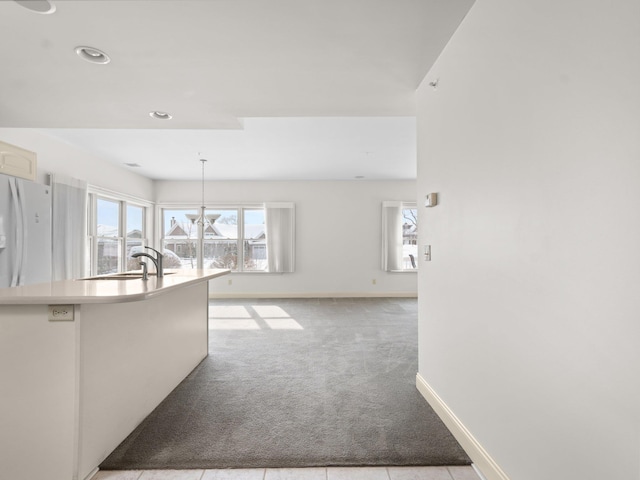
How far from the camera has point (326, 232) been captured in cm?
733

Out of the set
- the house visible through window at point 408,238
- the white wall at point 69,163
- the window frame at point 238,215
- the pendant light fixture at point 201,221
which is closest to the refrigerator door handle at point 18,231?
the white wall at point 69,163

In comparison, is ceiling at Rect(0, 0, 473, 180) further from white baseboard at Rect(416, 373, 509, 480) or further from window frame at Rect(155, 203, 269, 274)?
window frame at Rect(155, 203, 269, 274)

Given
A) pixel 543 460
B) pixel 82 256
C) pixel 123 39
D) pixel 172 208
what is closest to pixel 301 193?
pixel 172 208

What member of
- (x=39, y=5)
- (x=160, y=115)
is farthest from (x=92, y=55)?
(x=160, y=115)

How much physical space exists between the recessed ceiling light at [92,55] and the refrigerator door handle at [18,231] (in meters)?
1.69

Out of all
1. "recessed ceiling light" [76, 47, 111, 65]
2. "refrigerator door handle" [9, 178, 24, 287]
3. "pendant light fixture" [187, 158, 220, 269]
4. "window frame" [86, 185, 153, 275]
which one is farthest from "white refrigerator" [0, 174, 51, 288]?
"pendant light fixture" [187, 158, 220, 269]

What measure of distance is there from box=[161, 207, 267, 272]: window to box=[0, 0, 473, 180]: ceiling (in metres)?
3.37

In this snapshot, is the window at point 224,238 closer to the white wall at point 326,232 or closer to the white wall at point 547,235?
the white wall at point 326,232

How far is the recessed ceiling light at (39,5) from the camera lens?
1.67 metres

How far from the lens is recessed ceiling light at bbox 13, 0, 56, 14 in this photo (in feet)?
5.48

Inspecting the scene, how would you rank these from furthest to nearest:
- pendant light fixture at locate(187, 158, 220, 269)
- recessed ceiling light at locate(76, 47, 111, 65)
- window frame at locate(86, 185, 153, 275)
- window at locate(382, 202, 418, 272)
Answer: window at locate(382, 202, 418, 272) < pendant light fixture at locate(187, 158, 220, 269) < window frame at locate(86, 185, 153, 275) < recessed ceiling light at locate(76, 47, 111, 65)

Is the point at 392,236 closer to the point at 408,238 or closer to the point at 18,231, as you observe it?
the point at 408,238

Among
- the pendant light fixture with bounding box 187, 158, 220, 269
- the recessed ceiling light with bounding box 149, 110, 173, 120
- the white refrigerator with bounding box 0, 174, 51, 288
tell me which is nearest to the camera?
the white refrigerator with bounding box 0, 174, 51, 288

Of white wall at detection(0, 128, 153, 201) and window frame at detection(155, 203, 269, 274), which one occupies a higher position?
white wall at detection(0, 128, 153, 201)
